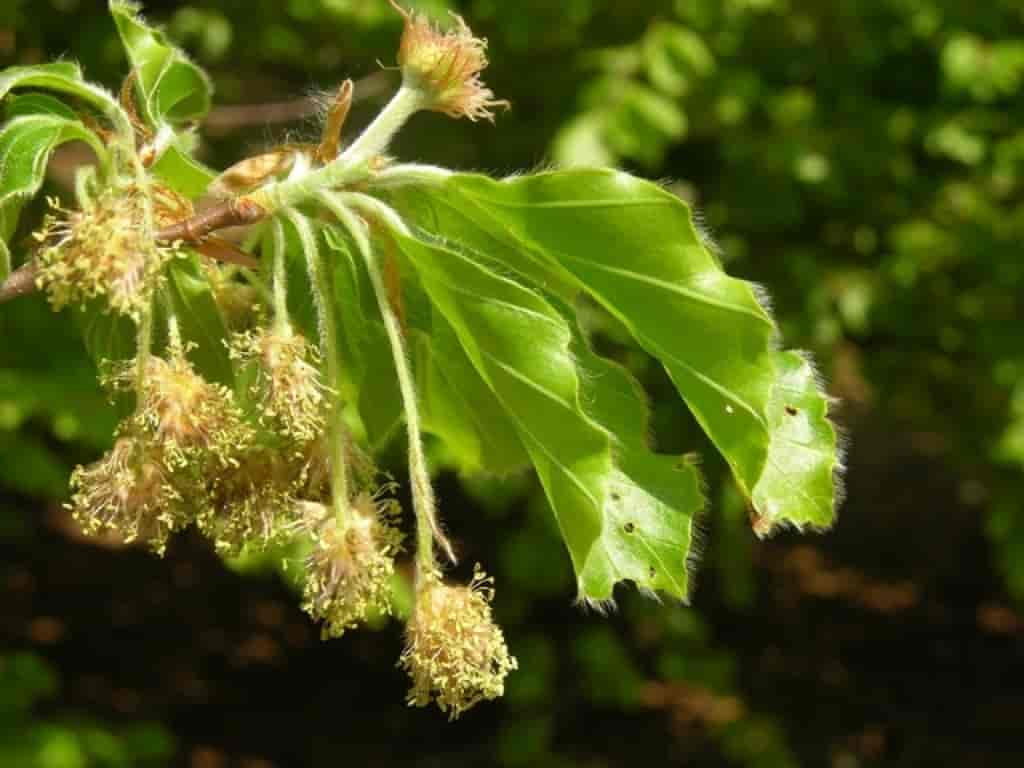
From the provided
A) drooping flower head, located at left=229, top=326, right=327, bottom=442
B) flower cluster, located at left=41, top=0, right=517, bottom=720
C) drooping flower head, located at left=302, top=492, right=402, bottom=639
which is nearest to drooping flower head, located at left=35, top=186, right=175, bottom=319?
flower cluster, located at left=41, top=0, right=517, bottom=720

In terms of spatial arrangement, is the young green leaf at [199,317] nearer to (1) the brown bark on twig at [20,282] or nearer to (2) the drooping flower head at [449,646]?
(1) the brown bark on twig at [20,282]

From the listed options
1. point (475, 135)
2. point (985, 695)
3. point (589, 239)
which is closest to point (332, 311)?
point (589, 239)

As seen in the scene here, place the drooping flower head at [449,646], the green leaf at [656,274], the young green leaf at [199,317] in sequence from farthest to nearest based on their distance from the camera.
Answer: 1. the young green leaf at [199,317]
2. the drooping flower head at [449,646]
3. the green leaf at [656,274]

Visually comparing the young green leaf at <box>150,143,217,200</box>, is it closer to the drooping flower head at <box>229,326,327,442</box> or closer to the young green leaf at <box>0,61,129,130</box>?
the young green leaf at <box>0,61,129,130</box>

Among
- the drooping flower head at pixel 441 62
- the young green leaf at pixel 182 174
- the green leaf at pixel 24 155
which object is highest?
the drooping flower head at pixel 441 62

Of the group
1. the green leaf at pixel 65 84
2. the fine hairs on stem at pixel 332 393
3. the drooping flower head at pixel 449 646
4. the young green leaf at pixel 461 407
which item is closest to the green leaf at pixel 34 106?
the green leaf at pixel 65 84
